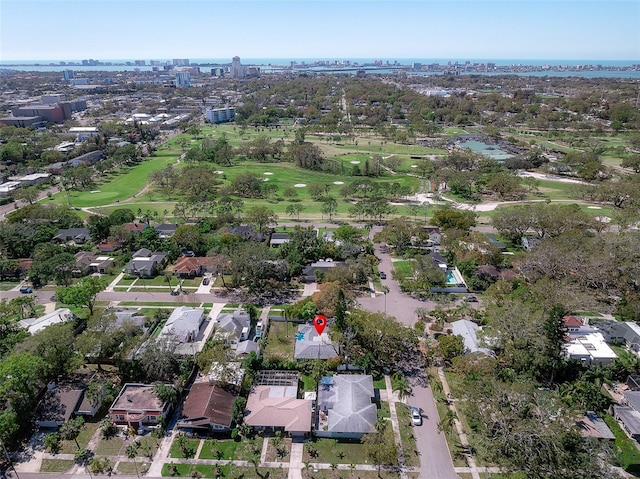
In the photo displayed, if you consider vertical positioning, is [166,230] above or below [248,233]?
below

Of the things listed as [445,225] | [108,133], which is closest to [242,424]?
[445,225]

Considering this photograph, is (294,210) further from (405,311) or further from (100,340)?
(100,340)

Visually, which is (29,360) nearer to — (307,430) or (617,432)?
(307,430)

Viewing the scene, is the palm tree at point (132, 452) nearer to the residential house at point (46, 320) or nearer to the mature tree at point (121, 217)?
the residential house at point (46, 320)

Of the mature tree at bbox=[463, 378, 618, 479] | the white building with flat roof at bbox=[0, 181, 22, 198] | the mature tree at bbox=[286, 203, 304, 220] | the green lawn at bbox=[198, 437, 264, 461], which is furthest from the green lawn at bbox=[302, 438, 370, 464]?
the white building with flat roof at bbox=[0, 181, 22, 198]

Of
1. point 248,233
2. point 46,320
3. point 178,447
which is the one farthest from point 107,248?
point 178,447

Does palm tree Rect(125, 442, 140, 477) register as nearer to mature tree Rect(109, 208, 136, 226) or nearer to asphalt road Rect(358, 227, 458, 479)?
asphalt road Rect(358, 227, 458, 479)
